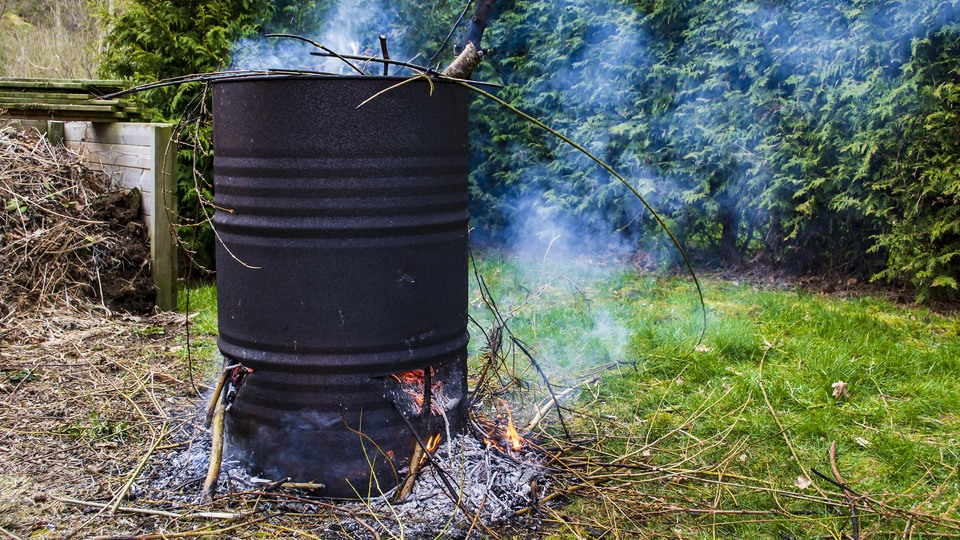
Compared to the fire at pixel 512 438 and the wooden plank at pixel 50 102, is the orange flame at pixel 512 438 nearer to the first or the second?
the fire at pixel 512 438

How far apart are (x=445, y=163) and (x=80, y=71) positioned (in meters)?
11.6

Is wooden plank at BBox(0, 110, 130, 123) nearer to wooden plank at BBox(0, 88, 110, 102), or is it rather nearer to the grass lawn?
wooden plank at BBox(0, 88, 110, 102)

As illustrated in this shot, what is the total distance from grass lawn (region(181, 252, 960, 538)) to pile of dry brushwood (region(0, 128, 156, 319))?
0.54 meters

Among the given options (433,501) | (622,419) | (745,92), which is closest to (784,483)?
(622,419)

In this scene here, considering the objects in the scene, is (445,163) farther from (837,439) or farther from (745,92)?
(745,92)

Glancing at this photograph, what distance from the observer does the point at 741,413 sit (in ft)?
11.6

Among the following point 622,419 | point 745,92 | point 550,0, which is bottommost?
point 622,419

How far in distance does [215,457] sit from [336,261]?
2.79ft

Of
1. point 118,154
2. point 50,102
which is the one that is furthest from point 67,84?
point 118,154

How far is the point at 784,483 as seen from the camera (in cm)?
295

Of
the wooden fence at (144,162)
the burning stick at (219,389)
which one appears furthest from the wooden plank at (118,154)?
the burning stick at (219,389)

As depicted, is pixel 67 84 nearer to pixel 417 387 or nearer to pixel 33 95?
pixel 33 95

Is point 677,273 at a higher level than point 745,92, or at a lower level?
lower

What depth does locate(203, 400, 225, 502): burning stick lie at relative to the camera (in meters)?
2.69
